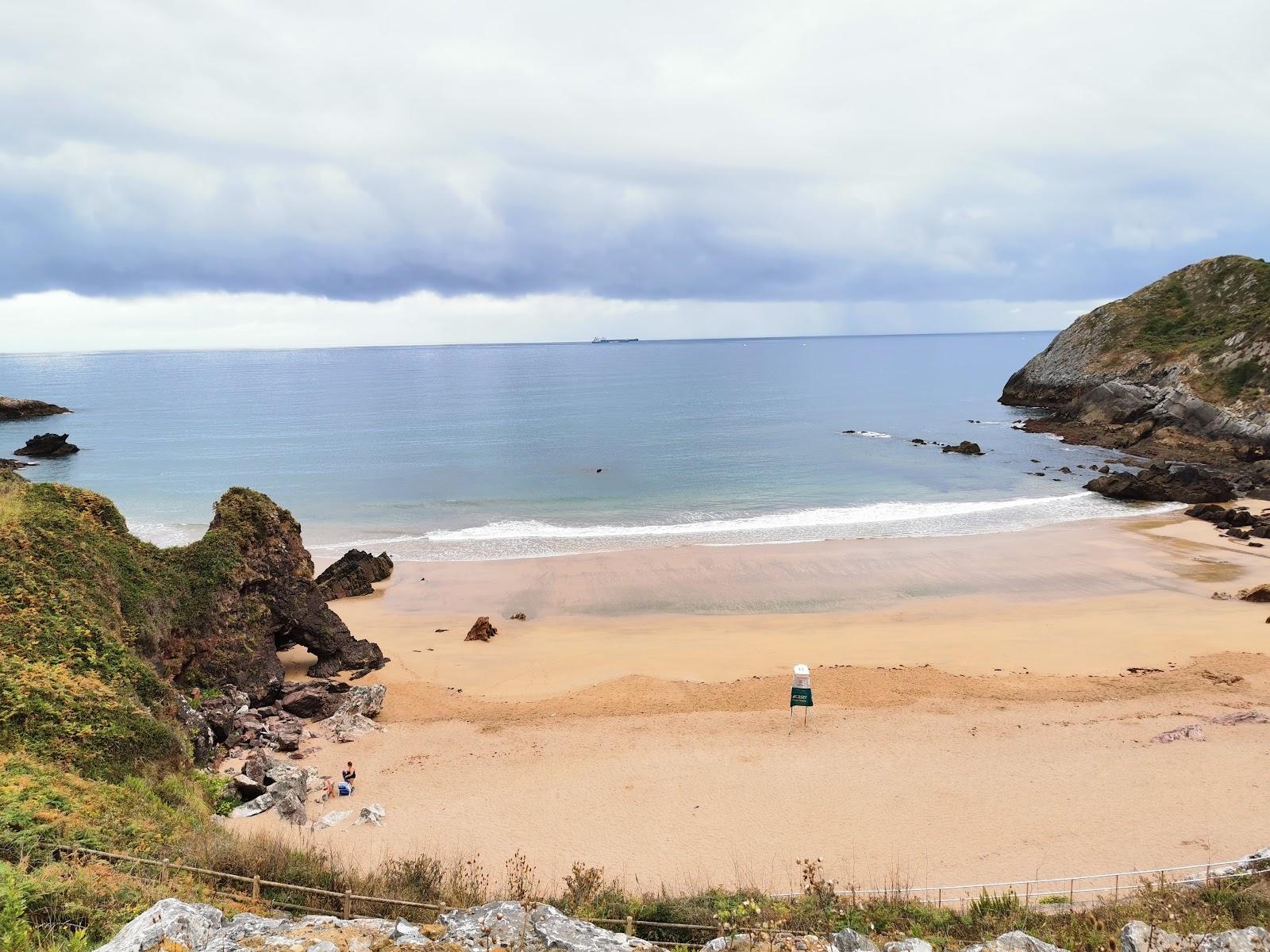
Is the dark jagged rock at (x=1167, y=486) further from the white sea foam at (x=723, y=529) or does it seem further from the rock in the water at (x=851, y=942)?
the rock in the water at (x=851, y=942)

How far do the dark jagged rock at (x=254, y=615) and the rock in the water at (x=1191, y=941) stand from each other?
18334 millimetres

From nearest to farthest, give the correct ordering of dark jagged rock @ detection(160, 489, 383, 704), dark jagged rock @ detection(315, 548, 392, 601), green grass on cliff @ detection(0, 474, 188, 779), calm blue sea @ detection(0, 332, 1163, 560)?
green grass on cliff @ detection(0, 474, 188, 779)
dark jagged rock @ detection(160, 489, 383, 704)
dark jagged rock @ detection(315, 548, 392, 601)
calm blue sea @ detection(0, 332, 1163, 560)

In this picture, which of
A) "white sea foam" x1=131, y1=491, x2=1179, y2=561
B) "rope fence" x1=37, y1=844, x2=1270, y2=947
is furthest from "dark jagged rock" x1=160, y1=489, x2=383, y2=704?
"white sea foam" x1=131, y1=491, x2=1179, y2=561

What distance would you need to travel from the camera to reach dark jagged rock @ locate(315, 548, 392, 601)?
2898 cm

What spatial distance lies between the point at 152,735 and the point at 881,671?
17184 mm

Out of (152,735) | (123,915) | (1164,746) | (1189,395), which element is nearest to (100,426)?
(152,735)

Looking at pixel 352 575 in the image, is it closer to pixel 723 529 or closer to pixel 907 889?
pixel 723 529

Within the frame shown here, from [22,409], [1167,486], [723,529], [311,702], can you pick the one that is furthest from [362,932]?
[22,409]

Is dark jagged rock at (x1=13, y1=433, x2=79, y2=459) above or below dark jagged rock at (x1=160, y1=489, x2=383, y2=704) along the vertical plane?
above

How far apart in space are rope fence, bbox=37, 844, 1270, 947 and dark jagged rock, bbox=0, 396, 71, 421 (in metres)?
102

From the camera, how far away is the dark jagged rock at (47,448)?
60250 millimetres

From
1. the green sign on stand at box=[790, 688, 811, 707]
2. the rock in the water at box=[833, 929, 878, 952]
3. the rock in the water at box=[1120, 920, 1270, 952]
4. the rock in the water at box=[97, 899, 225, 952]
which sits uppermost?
the rock in the water at box=[97, 899, 225, 952]

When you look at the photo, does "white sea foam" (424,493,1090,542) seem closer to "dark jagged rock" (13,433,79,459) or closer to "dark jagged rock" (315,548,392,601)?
"dark jagged rock" (315,548,392,601)

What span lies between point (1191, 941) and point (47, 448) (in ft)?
251
